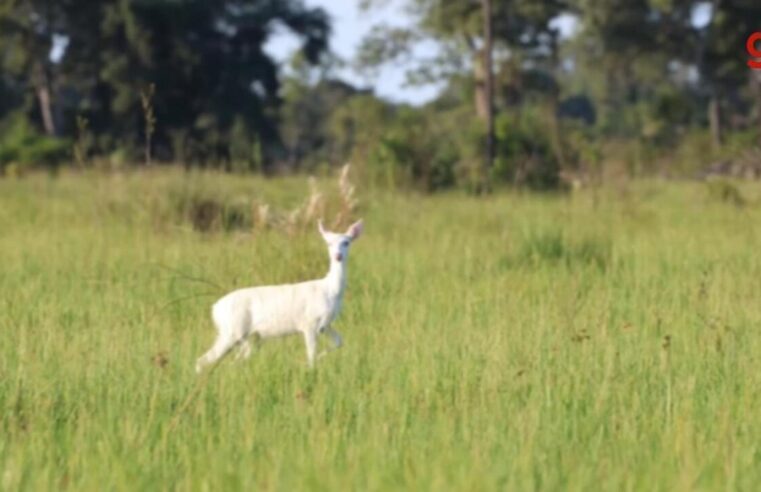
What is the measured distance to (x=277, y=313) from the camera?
5836 millimetres

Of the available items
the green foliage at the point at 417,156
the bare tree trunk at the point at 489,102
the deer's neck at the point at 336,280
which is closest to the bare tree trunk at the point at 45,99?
the bare tree trunk at the point at 489,102

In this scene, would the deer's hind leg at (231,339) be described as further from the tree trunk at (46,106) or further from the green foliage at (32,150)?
the tree trunk at (46,106)

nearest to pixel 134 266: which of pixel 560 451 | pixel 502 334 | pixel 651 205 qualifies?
pixel 502 334

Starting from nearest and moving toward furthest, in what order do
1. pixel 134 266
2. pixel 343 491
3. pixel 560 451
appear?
1. pixel 343 491
2. pixel 560 451
3. pixel 134 266

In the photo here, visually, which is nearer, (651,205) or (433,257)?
(433,257)

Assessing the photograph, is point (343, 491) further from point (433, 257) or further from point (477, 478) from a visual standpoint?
point (433, 257)

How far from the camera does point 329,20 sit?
37188 millimetres

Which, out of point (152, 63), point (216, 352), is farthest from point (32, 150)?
point (216, 352)

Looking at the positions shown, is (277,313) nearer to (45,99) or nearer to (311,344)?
(311,344)

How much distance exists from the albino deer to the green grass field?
11cm

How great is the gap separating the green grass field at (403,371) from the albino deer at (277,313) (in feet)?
0.36

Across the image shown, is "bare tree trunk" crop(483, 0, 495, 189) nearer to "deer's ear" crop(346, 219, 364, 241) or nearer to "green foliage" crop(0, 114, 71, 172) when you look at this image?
"green foliage" crop(0, 114, 71, 172)

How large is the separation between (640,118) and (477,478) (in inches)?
1635

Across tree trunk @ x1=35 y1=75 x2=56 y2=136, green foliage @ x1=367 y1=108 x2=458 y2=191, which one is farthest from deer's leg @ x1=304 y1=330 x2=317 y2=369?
tree trunk @ x1=35 y1=75 x2=56 y2=136
